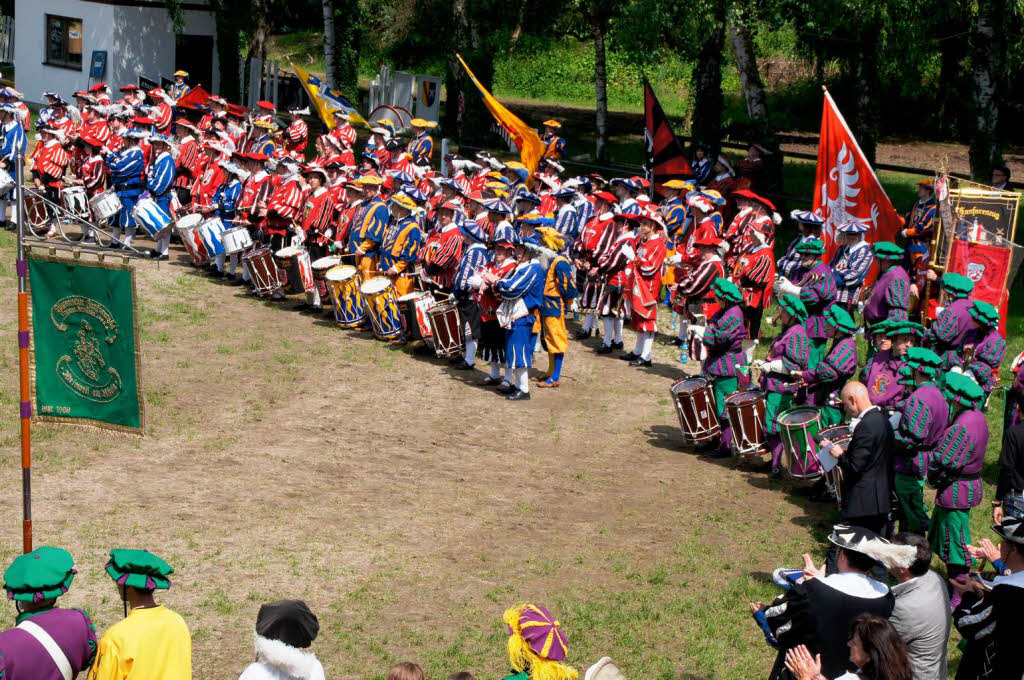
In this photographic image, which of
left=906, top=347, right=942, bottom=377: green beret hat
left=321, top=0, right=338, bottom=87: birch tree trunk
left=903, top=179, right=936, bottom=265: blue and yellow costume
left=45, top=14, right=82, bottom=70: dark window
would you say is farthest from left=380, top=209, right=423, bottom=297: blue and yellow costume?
left=45, top=14, right=82, bottom=70: dark window

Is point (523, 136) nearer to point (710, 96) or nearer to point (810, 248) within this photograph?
point (710, 96)

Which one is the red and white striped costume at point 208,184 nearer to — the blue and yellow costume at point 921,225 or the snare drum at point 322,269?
the snare drum at point 322,269

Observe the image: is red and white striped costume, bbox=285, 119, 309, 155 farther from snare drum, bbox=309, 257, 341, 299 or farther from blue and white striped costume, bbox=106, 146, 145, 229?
snare drum, bbox=309, 257, 341, 299

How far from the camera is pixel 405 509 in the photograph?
35.9 feet

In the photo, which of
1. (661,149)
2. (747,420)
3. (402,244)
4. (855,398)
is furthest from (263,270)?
(855,398)

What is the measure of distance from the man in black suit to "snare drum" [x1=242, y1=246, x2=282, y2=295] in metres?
10.5

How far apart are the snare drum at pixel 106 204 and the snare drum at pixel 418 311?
19.4 feet

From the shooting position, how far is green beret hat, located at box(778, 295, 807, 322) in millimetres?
11734

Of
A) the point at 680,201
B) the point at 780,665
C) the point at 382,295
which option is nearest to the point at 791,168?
the point at 680,201

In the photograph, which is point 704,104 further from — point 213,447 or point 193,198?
point 213,447

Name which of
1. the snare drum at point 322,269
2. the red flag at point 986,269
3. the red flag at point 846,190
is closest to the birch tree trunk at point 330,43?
the snare drum at point 322,269

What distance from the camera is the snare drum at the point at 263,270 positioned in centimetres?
1755

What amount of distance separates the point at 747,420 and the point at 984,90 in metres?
11.0

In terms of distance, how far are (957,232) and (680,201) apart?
4915mm
